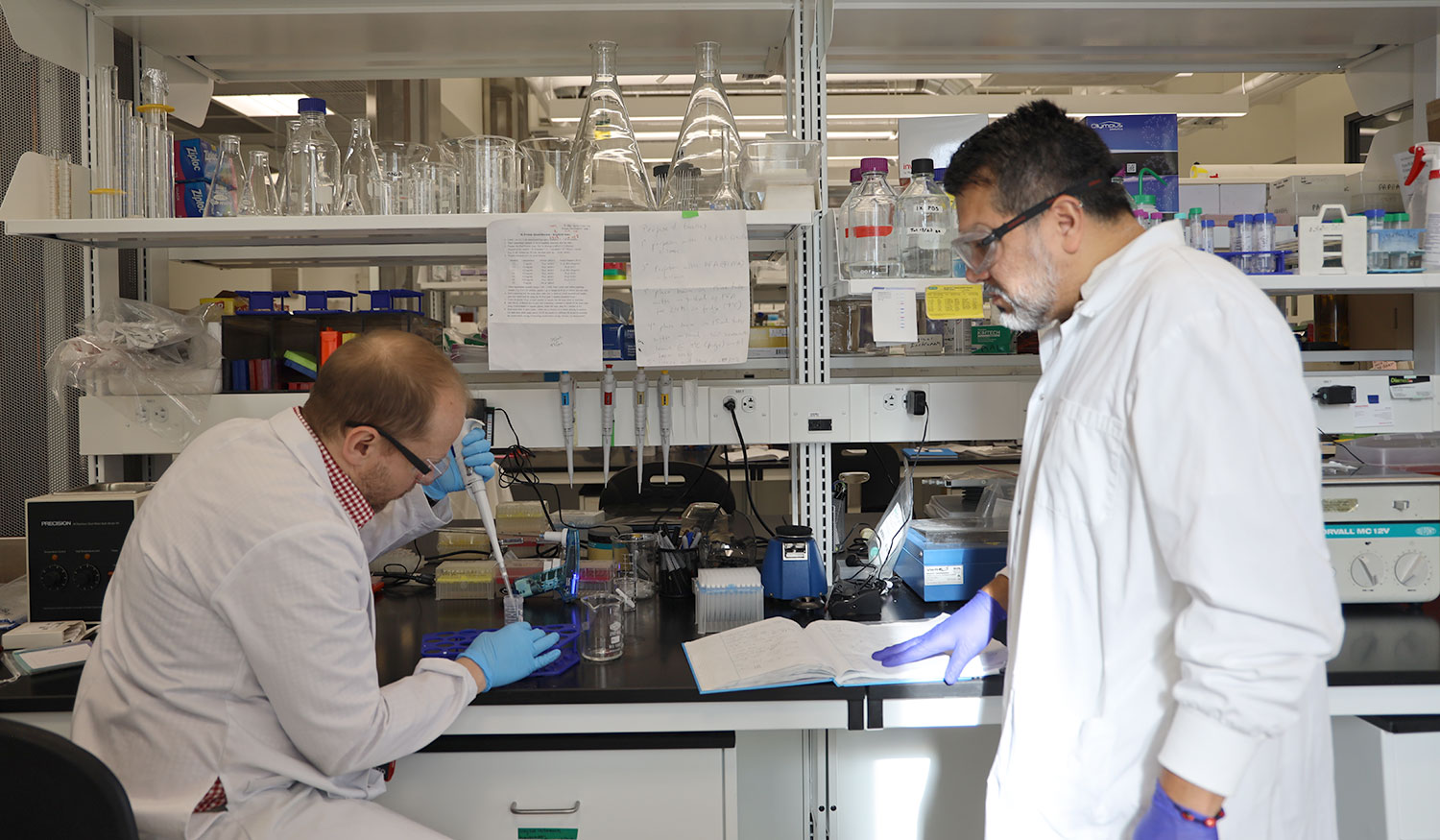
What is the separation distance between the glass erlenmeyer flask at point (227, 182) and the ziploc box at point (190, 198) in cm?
2

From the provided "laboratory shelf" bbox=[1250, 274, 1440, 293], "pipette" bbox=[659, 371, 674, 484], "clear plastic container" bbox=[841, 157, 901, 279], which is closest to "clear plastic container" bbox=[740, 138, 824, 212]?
"clear plastic container" bbox=[841, 157, 901, 279]

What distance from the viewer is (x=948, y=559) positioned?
190cm

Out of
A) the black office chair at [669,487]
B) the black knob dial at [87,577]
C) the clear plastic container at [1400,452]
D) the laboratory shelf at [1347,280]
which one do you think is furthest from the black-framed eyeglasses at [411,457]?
the black office chair at [669,487]

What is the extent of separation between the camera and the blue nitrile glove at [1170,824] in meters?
1.03

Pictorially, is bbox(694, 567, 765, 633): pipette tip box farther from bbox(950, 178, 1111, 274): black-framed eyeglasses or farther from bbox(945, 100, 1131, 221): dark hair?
bbox(945, 100, 1131, 221): dark hair

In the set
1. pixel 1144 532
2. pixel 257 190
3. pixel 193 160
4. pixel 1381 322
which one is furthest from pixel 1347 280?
pixel 193 160

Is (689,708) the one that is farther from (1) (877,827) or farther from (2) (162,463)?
(2) (162,463)

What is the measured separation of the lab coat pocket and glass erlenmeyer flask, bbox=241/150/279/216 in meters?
1.60

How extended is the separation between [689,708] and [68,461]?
2.07m

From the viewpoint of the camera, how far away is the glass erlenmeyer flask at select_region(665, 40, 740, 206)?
2018 mm

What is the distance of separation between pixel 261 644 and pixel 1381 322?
257cm

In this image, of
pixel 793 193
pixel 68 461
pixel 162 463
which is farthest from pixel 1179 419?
pixel 68 461

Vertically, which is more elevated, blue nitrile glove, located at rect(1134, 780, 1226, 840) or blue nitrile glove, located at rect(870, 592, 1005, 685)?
blue nitrile glove, located at rect(870, 592, 1005, 685)

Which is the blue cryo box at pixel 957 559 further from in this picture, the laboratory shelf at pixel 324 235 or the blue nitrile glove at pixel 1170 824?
the blue nitrile glove at pixel 1170 824
